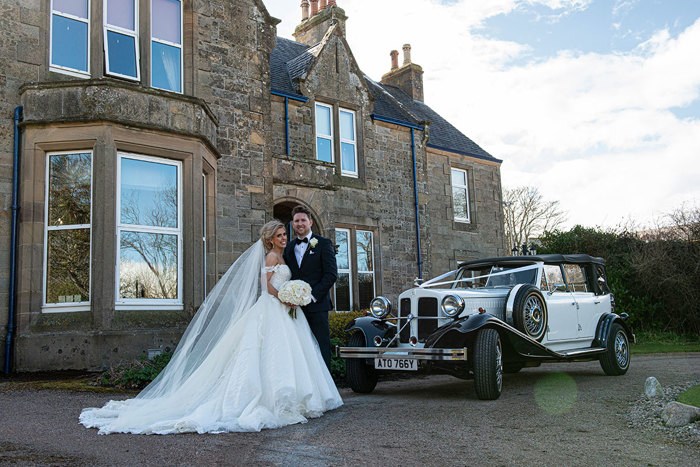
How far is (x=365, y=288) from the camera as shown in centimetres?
1582

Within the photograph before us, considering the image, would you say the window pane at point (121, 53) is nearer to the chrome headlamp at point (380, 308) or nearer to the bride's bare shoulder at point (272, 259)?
the bride's bare shoulder at point (272, 259)

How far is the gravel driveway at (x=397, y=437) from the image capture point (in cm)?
397

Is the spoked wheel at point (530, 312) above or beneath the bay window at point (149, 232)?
beneath

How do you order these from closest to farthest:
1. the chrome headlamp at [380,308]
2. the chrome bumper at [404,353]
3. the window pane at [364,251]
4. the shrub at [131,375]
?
the chrome bumper at [404,353] < the shrub at [131,375] < the chrome headlamp at [380,308] < the window pane at [364,251]

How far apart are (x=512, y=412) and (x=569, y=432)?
3.20ft

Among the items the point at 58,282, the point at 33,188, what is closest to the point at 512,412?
the point at 58,282

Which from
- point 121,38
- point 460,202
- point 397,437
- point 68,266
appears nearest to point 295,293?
point 397,437

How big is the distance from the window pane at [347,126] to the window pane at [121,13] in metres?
6.83

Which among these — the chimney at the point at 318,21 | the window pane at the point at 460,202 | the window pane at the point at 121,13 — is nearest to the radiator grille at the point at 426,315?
the window pane at the point at 121,13

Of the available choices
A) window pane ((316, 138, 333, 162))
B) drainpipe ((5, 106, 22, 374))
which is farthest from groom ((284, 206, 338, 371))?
window pane ((316, 138, 333, 162))

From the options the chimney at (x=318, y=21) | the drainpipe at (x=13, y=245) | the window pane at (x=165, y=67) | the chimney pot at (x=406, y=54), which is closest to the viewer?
the drainpipe at (x=13, y=245)

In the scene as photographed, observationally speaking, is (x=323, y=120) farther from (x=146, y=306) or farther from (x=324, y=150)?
(x=146, y=306)

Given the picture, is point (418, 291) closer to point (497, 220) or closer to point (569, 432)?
point (569, 432)

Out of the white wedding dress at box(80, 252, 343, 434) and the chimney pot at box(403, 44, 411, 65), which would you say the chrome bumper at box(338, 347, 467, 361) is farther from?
the chimney pot at box(403, 44, 411, 65)
